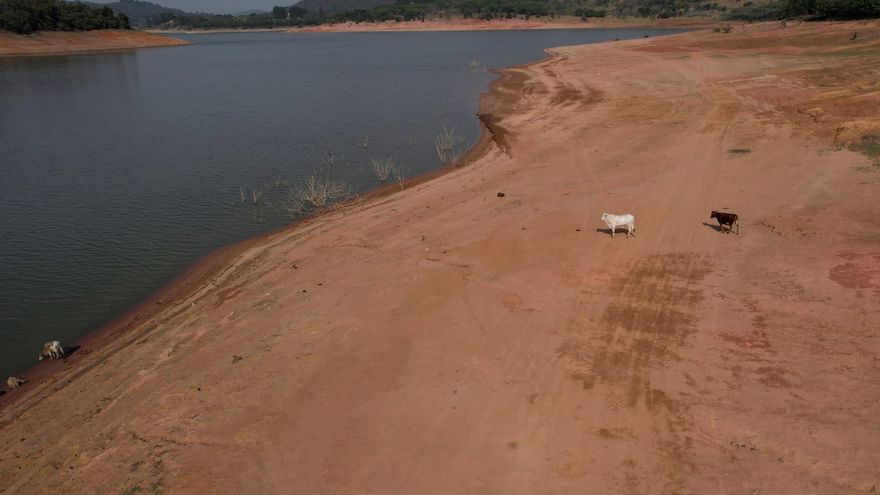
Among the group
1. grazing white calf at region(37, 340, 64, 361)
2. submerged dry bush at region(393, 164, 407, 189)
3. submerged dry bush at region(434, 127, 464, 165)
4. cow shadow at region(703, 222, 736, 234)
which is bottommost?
grazing white calf at region(37, 340, 64, 361)

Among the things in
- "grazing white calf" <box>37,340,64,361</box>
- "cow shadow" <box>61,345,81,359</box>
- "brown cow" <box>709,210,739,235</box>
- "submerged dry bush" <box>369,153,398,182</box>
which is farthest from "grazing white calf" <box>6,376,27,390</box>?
"brown cow" <box>709,210,739,235</box>

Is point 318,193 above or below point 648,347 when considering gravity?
above

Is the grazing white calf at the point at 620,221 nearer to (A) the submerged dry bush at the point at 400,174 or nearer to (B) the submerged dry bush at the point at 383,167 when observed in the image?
(A) the submerged dry bush at the point at 400,174

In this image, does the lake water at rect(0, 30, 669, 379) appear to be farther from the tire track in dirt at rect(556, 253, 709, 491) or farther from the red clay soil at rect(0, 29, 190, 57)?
the red clay soil at rect(0, 29, 190, 57)

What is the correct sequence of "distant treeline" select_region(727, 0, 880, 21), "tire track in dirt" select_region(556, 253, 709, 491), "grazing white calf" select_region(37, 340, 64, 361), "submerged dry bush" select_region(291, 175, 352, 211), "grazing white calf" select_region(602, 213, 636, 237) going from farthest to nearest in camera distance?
"distant treeline" select_region(727, 0, 880, 21)
"submerged dry bush" select_region(291, 175, 352, 211)
"grazing white calf" select_region(602, 213, 636, 237)
"grazing white calf" select_region(37, 340, 64, 361)
"tire track in dirt" select_region(556, 253, 709, 491)

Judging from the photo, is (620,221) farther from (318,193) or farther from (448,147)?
(448,147)

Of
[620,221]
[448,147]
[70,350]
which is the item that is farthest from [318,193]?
[620,221]
